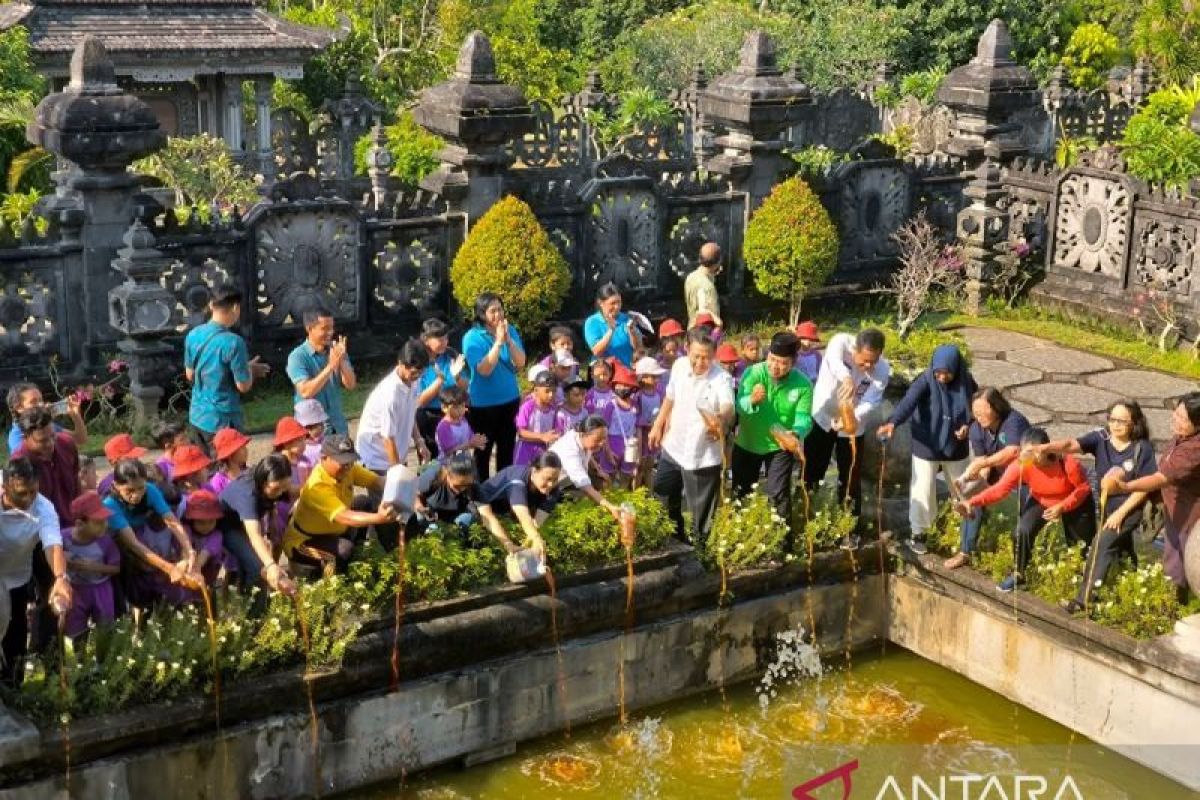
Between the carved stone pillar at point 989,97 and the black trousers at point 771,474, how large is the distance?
342 inches

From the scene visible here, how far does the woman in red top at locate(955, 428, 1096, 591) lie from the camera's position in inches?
404

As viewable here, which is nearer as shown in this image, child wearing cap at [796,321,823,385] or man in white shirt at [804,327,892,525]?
man in white shirt at [804,327,892,525]

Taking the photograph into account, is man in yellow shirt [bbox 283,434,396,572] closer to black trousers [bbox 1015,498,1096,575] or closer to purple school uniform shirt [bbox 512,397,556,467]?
purple school uniform shirt [bbox 512,397,556,467]

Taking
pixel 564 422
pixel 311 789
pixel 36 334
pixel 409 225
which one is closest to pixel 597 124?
pixel 409 225

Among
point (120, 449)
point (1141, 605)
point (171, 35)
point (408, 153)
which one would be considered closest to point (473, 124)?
point (120, 449)

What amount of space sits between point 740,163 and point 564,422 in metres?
6.95

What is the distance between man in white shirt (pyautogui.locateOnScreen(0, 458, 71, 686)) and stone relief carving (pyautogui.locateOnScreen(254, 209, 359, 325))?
21.9 feet

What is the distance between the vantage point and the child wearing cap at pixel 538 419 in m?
10.8

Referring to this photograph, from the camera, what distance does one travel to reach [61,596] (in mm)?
8219

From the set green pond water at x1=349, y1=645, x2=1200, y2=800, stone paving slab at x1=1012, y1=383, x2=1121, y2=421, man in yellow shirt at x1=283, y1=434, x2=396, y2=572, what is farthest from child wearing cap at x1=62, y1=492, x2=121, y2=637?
stone paving slab at x1=1012, y1=383, x2=1121, y2=421

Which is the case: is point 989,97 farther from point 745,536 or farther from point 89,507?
point 89,507

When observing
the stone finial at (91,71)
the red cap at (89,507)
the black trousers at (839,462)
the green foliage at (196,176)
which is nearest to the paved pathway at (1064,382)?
the black trousers at (839,462)

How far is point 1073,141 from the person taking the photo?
28625 mm

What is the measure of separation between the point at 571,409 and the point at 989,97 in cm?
918
